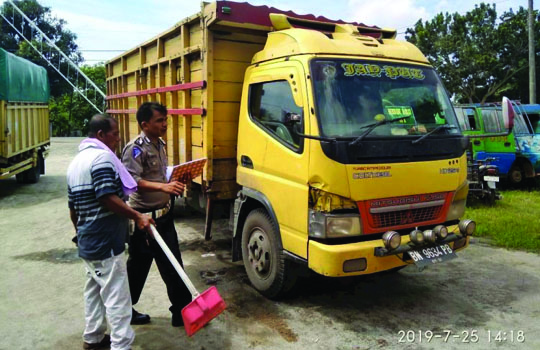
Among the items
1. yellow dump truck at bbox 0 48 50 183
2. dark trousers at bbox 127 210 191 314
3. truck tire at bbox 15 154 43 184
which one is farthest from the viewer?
truck tire at bbox 15 154 43 184

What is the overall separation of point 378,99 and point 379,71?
304 mm

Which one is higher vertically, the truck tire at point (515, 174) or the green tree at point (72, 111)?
the green tree at point (72, 111)

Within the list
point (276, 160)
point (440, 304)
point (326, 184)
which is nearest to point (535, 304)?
point (440, 304)

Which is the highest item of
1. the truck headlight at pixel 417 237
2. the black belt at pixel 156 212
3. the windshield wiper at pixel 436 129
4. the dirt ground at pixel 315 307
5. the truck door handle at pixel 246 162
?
the windshield wiper at pixel 436 129

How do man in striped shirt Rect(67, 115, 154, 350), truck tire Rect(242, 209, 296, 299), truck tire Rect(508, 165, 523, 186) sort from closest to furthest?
man in striped shirt Rect(67, 115, 154, 350), truck tire Rect(242, 209, 296, 299), truck tire Rect(508, 165, 523, 186)

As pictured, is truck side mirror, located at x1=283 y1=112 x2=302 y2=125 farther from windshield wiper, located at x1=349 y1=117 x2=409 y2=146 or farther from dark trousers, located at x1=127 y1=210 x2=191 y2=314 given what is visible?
dark trousers, located at x1=127 y1=210 x2=191 y2=314

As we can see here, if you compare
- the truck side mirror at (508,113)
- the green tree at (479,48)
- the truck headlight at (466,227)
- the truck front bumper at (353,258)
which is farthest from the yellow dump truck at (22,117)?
the green tree at (479,48)

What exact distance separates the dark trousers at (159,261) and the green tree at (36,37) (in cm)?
3379

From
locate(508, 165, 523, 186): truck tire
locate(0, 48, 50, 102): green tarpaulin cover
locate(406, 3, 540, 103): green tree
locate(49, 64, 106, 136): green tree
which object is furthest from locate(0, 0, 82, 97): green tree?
locate(508, 165, 523, 186): truck tire

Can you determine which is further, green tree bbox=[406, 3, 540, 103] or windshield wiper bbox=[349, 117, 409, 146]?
green tree bbox=[406, 3, 540, 103]

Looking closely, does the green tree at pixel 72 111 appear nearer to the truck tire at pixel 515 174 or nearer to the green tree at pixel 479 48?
the green tree at pixel 479 48

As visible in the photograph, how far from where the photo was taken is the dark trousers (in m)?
3.71

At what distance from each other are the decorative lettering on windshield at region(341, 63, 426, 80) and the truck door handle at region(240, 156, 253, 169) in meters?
1.34

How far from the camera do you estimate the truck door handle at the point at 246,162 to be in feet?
15.0
